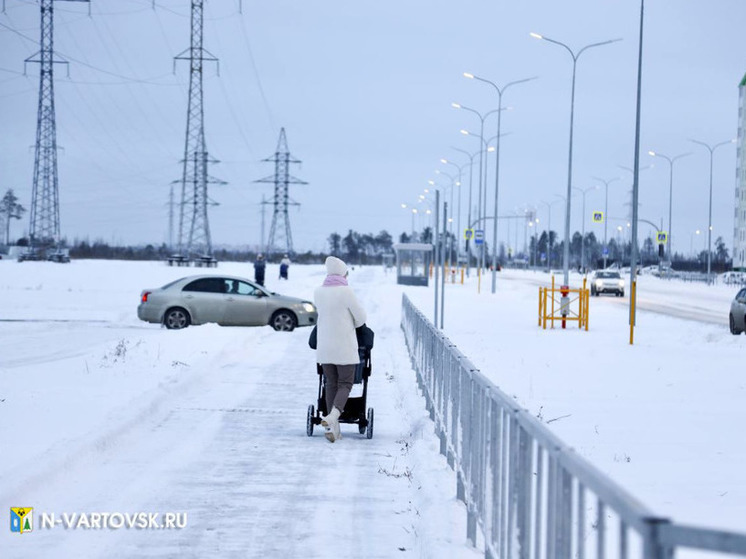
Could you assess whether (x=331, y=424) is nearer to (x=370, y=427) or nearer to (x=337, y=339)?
(x=370, y=427)

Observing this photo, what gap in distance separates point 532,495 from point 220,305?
21318mm

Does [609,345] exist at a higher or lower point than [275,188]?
lower

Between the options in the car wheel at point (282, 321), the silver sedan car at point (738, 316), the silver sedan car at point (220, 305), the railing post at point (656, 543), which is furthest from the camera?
the silver sedan car at point (738, 316)

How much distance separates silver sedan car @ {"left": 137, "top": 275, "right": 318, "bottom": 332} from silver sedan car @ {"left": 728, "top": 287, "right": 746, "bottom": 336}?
10944mm

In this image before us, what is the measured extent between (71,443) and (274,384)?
6.30 m

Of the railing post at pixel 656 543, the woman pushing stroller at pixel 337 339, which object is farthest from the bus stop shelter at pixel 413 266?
the railing post at pixel 656 543

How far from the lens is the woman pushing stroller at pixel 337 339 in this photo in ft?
33.7

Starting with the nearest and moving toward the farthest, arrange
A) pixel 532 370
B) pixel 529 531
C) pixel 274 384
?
pixel 529 531
pixel 274 384
pixel 532 370

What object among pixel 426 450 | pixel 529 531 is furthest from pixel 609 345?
pixel 529 531

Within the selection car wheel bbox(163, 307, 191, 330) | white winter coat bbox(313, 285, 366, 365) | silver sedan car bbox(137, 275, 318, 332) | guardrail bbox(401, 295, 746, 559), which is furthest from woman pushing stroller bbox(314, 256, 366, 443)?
car wheel bbox(163, 307, 191, 330)

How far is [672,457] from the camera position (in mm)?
9852

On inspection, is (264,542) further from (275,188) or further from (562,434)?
(275,188)

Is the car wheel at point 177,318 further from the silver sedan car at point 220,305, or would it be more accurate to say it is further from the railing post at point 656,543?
the railing post at point 656,543

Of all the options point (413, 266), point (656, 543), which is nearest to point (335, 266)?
point (656, 543)
